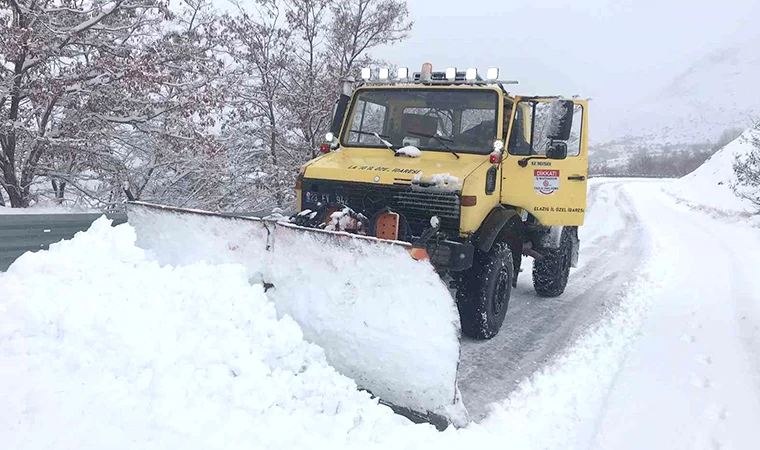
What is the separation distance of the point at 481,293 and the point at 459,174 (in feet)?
3.30

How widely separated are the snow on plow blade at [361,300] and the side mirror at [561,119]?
2.34m

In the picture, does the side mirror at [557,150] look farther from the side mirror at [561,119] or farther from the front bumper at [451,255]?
the front bumper at [451,255]

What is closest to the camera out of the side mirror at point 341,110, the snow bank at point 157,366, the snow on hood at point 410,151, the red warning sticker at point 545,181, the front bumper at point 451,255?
the snow bank at point 157,366

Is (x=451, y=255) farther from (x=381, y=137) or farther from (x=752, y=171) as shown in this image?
(x=752, y=171)

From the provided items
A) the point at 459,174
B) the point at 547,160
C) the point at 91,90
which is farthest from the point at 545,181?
the point at 91,90

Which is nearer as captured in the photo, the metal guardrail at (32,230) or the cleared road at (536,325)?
the cleared road at (536,325)

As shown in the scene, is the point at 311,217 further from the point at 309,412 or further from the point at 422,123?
the point at 309,412

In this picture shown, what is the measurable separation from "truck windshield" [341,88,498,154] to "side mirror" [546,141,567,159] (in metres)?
0.57

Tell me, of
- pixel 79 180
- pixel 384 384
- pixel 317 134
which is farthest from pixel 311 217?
pixel 317 134

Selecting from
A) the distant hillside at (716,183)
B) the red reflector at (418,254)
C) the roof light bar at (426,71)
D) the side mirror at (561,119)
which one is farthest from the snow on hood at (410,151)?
the distant hillside at (716,183)

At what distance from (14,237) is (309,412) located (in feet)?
12.5

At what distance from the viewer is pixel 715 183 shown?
3756 cm

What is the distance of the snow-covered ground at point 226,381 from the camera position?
8.09 feet

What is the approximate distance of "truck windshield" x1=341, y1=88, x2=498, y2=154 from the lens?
493 cm
